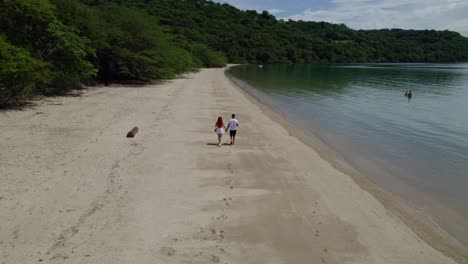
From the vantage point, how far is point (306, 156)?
15.8 metres

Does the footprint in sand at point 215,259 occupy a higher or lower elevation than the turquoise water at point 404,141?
higher

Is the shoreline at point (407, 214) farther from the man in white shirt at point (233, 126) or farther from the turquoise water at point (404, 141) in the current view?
the man in white shirt at point (233, 126)

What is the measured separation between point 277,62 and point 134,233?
156587 mm

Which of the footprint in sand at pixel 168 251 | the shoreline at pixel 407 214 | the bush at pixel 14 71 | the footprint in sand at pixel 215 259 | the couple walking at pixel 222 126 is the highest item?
the bush at pixel 14 71

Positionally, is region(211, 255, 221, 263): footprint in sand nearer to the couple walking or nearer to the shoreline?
the shoreline

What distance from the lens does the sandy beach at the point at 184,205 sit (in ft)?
25.4

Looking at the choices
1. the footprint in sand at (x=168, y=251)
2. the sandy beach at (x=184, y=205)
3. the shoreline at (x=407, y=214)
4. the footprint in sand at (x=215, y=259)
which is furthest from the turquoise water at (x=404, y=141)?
the footprint in sand at (x=168, y=251)

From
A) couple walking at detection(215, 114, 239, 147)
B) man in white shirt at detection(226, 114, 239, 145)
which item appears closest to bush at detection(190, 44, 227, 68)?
man in white shirt at detection(226, 114, 239, 145)

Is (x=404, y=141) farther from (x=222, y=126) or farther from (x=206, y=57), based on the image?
(x=206, y=57)

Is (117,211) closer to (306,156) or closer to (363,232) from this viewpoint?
(363,232)

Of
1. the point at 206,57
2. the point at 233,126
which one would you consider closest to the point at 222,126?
the point at 233,126

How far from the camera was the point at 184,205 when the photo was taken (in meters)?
9.84

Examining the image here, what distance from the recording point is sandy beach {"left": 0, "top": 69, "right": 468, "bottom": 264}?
7.74 metres

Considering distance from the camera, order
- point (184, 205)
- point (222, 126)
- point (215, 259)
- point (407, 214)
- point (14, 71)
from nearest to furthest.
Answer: point (215, 259), point (184, 205), point (407, 214), point (222, 126), point (14, 71)
